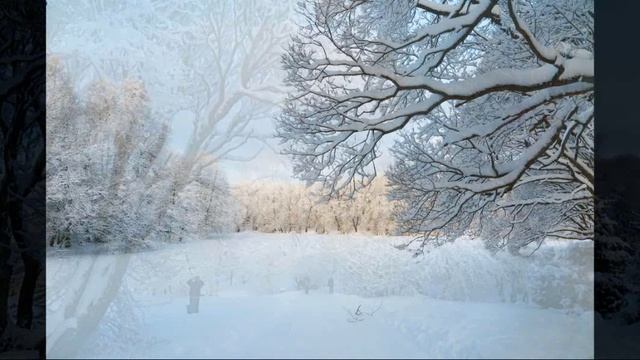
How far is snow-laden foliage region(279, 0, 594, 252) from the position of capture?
2008mm

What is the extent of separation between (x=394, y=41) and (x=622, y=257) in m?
1.32

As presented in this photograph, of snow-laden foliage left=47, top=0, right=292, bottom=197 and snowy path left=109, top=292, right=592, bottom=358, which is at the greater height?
snow-laden foliage left=47, top=0, right=292, bottom=197

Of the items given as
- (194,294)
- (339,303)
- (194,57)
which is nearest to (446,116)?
A: (339,303)

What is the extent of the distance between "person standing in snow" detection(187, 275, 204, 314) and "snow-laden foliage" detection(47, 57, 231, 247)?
21 cm

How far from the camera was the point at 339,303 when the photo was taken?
6.86 feet

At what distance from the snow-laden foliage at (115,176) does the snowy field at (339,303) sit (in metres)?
0.12

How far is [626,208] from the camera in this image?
1991mm

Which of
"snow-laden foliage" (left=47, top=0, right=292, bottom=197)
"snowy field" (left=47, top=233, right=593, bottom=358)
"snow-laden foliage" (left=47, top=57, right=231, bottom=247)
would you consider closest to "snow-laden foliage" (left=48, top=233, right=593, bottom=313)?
"snowy field" (left=47, top=233, right=593, bottom=358)

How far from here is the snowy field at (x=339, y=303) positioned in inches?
80.6

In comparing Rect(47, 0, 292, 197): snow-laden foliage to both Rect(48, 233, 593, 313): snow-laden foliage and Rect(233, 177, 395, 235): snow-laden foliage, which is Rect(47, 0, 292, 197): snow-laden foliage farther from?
Rect(48, 233, 593, 313): snow-laden foliage

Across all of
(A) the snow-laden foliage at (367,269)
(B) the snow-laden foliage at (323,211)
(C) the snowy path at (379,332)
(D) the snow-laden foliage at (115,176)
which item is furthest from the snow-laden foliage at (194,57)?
(C) the snowy path at (379,332)

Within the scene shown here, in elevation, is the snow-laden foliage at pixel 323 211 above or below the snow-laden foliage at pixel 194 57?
below

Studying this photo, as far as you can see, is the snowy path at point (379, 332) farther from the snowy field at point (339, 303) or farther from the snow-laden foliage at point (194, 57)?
the snow-laden foliage at point (194, 57)

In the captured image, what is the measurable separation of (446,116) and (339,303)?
36.9 inches
